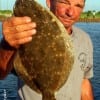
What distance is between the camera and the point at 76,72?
5.06m

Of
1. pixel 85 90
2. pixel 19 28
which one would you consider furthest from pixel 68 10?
pixel 19 28

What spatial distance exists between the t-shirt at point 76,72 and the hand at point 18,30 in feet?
5.15

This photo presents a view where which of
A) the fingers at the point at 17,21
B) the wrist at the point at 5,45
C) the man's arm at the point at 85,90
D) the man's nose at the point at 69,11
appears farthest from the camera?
the man's arm at the point at 85,90

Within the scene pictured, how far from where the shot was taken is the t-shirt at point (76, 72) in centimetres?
475

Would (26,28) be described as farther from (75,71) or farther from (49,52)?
(75,71)

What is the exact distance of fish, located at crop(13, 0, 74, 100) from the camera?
314 centimetres

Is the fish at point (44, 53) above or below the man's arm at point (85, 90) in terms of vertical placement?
above

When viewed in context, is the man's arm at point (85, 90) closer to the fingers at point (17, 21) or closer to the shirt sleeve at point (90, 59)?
the shirt sleeve at point (90, 59)

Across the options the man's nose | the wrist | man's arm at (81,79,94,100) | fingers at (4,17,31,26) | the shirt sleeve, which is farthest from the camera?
man's arm at (81,79,94,100)

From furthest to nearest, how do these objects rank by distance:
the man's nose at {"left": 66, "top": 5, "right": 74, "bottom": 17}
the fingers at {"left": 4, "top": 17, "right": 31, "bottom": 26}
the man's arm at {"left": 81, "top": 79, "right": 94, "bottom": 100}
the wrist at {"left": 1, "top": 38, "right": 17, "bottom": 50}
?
1. the man's arm at {"left": 81, "top": 79, "right": 94, "bottom": 100}
2. the man's nose at {"left": 66, "top": 5, "right": 74, "bottom": 17}
3. the wrist at {"left": 1, "top": 38, "right": 17, "bottom": 50}
4. the fingers at {"left": 4, "top": 17, "right": 31, "bottom": 26}

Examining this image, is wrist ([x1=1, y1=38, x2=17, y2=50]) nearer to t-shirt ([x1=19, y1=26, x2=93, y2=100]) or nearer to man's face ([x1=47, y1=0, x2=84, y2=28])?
t-shirt ([x1=19, y1=26, x2=93, y2=100])

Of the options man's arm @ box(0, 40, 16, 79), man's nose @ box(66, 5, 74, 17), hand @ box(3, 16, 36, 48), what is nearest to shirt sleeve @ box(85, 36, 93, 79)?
man's nose @ box(66, 5, 74, 17)

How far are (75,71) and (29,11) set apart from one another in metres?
2.02

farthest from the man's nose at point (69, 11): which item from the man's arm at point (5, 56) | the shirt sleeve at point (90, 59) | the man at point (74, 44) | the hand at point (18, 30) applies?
the hand at point (18, 30)
